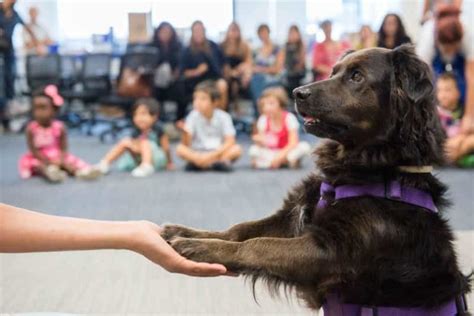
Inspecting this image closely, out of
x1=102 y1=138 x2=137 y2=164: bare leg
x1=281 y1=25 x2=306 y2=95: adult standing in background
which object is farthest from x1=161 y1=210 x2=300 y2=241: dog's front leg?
x1=281 y1=25 x2=306 y2=95: adult standing in background

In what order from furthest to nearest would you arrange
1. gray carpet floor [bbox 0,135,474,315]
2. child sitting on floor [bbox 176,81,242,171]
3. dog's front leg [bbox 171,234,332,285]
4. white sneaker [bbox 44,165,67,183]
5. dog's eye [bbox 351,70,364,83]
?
child sitting on floor [bbox 176,81,242,171]
white sneaker [bbox 44,165,67,183]
gray carpet floor [bbox 0,135,474,315]
dog's eye [bbox 351,70,364,83]
dog's front leg [bbox 171,234,332,285]

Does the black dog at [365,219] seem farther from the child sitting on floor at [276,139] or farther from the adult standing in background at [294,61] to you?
the adult standing in background at [294,61]

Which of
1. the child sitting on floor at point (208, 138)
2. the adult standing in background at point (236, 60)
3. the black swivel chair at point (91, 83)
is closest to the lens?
the child sitting on floor at point (208, 138)

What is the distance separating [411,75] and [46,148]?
14.8 feet

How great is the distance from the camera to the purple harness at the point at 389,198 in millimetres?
1618

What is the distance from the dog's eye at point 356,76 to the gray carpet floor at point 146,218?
38cm

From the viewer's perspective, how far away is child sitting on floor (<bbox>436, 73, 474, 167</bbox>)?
5.63m

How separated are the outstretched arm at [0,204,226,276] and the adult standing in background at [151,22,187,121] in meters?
7.14

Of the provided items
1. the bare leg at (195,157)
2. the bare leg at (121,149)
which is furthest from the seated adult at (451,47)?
the bare leg at (121,149)

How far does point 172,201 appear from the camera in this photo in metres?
4.42

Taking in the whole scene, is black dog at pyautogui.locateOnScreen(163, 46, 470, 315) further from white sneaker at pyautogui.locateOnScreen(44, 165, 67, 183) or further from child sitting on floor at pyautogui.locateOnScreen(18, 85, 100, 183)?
child sitting on floor at pyautogui.locateOnScreen(18, 85, 100, 183)

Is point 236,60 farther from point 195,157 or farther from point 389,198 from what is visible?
point 389,198

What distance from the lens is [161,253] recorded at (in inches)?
62.1

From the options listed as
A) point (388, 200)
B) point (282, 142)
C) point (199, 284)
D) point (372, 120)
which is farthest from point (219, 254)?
point (282, 142)
